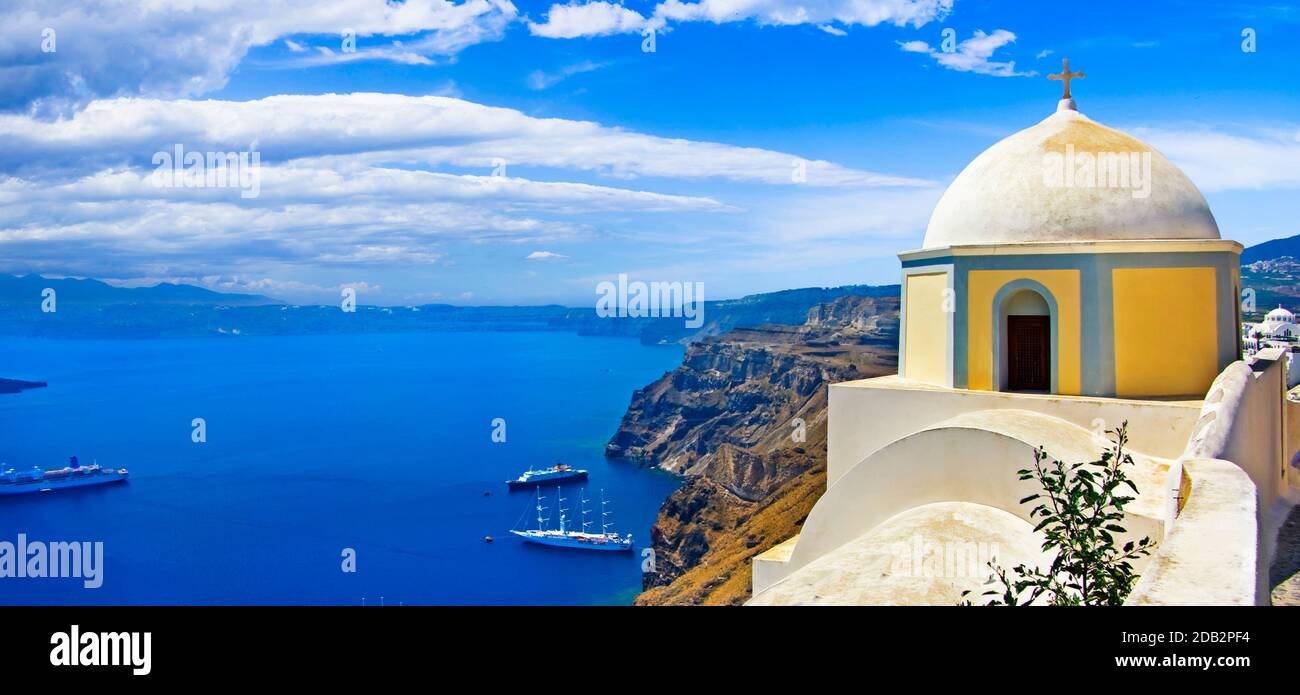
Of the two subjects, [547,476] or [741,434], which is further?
[741,434]

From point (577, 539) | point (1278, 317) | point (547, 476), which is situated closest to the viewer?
point (1278, 317)

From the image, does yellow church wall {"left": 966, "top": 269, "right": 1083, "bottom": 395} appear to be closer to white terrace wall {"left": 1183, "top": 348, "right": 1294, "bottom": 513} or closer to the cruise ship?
white terrace wall {"left": 1183, "top": 348, "right": 1294, "bottom": 513}

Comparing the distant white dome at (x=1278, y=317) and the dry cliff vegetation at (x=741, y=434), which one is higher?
the distant white dome at (x=1278, y=317)

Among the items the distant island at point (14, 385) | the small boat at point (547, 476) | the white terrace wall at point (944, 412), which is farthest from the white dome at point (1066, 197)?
the distant island at point (14, 385)

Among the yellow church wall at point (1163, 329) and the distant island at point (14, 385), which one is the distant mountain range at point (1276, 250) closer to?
the yellow church wall at point (1163, 329)

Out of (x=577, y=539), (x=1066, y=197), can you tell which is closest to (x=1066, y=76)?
(x=1066, y=197)

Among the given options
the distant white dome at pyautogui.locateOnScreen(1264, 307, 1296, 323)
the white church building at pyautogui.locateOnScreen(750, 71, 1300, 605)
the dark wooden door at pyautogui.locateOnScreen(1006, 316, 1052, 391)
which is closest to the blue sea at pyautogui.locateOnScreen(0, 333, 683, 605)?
the distant white dome at pyautogui.locateOnScreen(1264, 307, 1296, 323)

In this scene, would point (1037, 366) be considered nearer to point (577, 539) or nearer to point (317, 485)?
point (577, 539)
